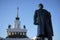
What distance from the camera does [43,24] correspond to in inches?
298

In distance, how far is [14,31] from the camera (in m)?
102

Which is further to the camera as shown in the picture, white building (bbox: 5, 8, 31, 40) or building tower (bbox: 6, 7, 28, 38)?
building tower (bbox: 6, 7, 28, 38)

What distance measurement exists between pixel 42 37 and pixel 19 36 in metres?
89.8

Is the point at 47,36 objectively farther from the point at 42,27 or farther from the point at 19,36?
the point at 19,36

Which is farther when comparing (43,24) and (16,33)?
(16,33)

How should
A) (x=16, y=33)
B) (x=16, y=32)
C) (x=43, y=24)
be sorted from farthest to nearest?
(x=16, y=32) < (x=16, y=33) < (x=43, y=24)

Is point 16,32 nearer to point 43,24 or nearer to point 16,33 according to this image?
point 16,33

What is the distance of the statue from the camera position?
7508mm

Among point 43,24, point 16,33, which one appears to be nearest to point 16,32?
point 16,33

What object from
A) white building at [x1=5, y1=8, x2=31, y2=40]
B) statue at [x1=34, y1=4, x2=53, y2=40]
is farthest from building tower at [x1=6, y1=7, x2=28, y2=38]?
statue at [x1=34, y1=4, x2=53, y2=40]

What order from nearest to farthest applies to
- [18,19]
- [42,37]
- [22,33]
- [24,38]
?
1. [42,37]
2. [24,38]
3. [22,33]
4. [18,19]

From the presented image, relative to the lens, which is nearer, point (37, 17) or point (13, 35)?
point (37, 17)

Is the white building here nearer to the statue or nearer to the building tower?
the building tower

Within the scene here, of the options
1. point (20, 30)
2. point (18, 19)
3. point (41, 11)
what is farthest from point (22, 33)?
point (41, 11)
